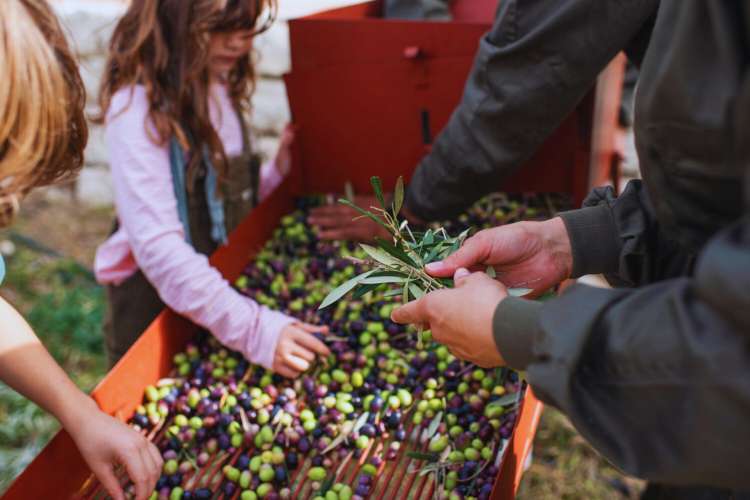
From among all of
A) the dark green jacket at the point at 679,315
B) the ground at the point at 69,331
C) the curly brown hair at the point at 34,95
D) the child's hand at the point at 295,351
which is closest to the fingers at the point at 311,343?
the child's hand at the point at 295,351

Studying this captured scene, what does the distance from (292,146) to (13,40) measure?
1.12 metres

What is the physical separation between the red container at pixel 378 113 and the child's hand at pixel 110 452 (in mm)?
514

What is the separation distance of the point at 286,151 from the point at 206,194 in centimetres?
34

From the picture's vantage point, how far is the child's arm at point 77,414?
54.6 inches

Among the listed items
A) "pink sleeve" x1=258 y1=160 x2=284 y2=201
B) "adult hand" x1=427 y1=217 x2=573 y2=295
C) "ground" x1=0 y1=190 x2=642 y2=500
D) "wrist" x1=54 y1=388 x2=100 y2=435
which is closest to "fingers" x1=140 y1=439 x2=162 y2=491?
"wrist" x1=54 y1=388 x2=100 y2=435

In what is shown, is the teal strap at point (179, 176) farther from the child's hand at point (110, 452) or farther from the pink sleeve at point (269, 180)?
the child's hand at point (110, 452)

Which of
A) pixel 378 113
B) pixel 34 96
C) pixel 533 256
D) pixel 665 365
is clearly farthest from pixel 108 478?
pixel 378 113

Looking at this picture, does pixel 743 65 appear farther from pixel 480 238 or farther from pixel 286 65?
pixel 286 65

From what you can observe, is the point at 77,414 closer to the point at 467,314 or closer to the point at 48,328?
the point at 467,314

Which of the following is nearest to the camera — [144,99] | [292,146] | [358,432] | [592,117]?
[358,432]

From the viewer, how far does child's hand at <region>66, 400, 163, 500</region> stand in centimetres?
138

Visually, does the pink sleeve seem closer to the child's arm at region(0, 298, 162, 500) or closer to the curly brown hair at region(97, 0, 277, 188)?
the curly brown hair at region(97, 0, 277, 188)

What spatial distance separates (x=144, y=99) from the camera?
78.6 inches

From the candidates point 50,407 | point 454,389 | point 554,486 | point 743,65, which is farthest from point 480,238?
point 554,486
